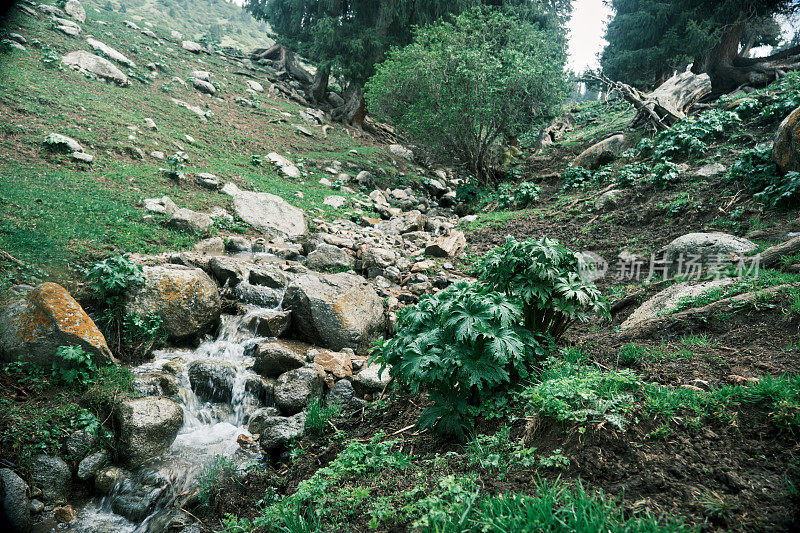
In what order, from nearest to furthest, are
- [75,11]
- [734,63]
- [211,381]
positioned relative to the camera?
[211,381]
[75,11]
[734,63]

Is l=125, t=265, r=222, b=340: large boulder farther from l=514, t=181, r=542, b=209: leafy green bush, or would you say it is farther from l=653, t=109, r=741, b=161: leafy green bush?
l=653, t=109, r=741, b=161: leafy green bush

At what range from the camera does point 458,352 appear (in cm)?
322

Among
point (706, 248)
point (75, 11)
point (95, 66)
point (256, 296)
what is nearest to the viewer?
point (706, 248)

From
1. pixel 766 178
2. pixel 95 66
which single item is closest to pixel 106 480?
pixel 766 178

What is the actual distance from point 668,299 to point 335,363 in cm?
458

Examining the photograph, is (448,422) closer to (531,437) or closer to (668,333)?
(531,437)

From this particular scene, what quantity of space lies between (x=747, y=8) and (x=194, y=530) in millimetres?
25341

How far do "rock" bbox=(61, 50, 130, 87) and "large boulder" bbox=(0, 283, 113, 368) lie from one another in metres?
12.9

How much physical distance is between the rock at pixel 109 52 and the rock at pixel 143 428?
54.8 ft

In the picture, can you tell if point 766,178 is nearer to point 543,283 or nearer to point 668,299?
point 668,299

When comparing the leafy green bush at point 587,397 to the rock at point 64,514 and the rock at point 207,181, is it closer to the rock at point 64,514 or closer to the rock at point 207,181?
the rock at point 64,514

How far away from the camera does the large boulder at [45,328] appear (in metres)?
4.31

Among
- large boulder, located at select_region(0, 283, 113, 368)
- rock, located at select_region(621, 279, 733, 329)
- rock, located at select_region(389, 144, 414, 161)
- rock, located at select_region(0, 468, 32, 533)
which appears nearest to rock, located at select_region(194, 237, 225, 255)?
large boulder, located at select_region(0, 283, 113, 368)

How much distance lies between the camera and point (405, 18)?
20.2 metres
